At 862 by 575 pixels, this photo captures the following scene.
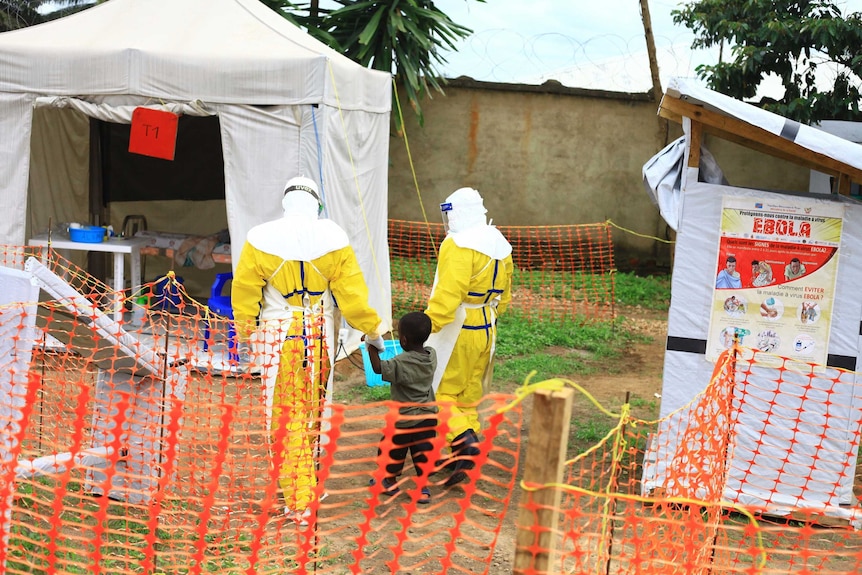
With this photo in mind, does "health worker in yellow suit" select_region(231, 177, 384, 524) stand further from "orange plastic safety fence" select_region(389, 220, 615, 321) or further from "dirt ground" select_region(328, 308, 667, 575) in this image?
"orange plastic safety fence" select_region(389, 220, 615, 321)

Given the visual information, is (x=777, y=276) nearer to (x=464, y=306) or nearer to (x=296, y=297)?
(x=464, y=306)

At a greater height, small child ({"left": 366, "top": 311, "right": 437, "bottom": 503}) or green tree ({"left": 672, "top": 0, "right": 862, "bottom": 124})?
green tree ({"left": 672, "top": 0, "right": 862, "bottom": 124})

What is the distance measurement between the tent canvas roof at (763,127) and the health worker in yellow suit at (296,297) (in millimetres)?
1977

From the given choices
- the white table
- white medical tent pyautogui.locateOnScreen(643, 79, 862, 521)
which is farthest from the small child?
the white table

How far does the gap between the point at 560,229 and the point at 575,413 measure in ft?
21.3

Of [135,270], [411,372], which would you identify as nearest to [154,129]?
[135,270]

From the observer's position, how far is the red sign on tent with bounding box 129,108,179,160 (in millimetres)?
7234

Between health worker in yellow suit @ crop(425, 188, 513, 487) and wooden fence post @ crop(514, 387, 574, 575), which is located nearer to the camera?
wooden fence post @ crop(514, 387, 574, 575)

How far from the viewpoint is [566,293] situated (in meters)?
11.7

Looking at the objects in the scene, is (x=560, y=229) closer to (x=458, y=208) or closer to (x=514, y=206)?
(x=514, y=206)

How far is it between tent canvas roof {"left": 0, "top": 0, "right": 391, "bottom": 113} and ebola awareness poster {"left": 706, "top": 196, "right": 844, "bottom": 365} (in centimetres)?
338

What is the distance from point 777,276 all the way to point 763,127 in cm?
84

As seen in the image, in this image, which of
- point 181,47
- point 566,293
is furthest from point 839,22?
point 181,47

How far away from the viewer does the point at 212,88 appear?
720 centimetres
